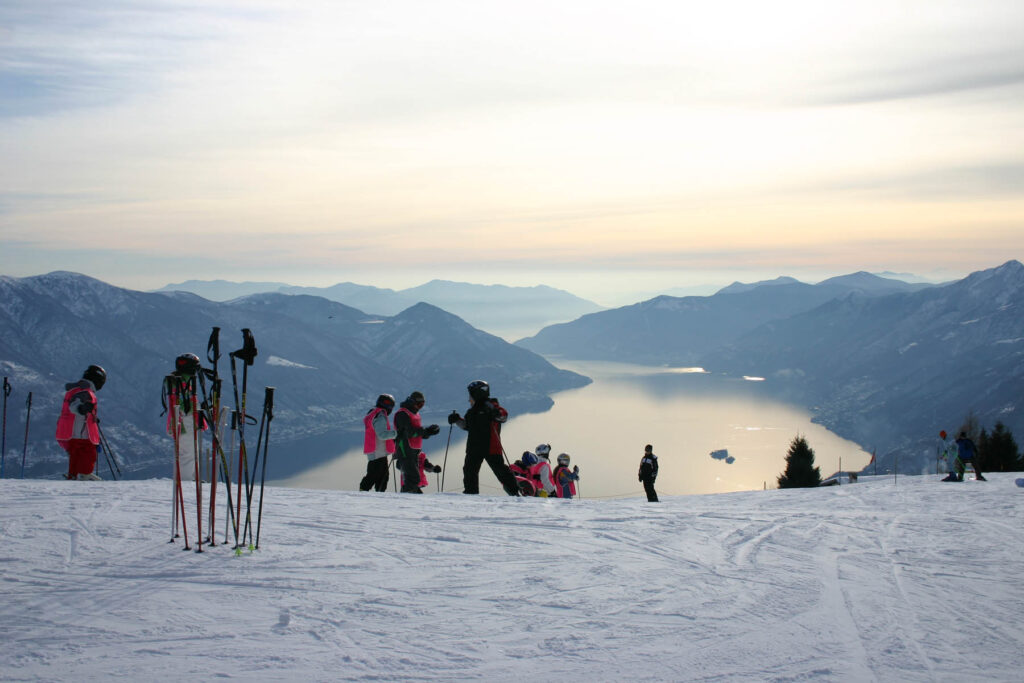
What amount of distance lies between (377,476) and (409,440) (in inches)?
44.6

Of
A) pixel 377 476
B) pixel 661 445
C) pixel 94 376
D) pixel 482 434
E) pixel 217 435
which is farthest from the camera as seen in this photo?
pixel 661 445

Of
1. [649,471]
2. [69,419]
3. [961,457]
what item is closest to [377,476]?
[69,419]

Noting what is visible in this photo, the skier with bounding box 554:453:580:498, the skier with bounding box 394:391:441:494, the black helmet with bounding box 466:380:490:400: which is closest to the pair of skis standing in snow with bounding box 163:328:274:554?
the skier with bounding box 394:391:441:494

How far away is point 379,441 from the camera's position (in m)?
11.4

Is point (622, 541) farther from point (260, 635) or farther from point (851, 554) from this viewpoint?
point (260, 635)

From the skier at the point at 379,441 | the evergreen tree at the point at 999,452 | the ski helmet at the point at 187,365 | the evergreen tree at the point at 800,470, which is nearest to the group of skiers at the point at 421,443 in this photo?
the skier at the point at 379,441

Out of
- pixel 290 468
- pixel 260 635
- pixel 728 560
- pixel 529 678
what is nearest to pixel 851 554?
pixel 728 560

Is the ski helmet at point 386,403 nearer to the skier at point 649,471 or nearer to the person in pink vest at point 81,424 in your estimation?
the person in pink vest at point 81,424

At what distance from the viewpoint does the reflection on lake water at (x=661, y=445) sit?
104m

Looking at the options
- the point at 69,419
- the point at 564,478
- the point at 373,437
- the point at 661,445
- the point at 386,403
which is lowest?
the point at 661,445

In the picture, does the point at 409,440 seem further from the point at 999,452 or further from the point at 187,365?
the point at 999,452

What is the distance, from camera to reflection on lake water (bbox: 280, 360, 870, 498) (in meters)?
104

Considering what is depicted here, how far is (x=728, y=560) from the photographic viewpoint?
7219 millimetres

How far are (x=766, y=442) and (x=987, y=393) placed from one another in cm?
7296
